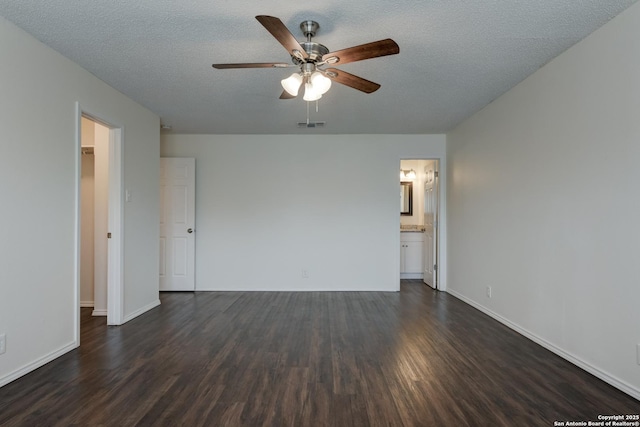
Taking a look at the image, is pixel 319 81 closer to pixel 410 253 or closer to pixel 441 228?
pixel 441 228

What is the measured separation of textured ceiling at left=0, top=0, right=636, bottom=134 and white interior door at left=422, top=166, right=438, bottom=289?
5.76ft

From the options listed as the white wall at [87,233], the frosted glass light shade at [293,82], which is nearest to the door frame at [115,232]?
the white wall at [87,233]

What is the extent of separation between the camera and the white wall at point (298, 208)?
5145 mm

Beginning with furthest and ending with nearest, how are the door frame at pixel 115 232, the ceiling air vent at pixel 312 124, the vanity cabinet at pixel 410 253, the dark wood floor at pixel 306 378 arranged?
1. the vanity cabinet at pixel 410 253
2. the ceiling air vent at pixel 312 124
3. the door frame at pixel 115 232
4. the dark wood floor at pixel 306 378

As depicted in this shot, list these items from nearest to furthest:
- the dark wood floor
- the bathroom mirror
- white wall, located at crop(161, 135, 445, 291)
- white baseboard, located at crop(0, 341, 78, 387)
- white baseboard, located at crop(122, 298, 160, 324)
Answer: the dark wood floor
white baseboard, located at crop(0, 341, 78, 387)
white baseboard, located at crop(122, 298, 160, 324)
white wall, located at crop(161, 135, 445, 291)
the bathroom mirror

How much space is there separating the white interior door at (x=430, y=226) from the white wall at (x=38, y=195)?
4477 millimetres

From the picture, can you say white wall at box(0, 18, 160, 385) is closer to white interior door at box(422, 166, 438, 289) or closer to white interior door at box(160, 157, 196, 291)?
white interior door at box(160, 157, 196, 291)

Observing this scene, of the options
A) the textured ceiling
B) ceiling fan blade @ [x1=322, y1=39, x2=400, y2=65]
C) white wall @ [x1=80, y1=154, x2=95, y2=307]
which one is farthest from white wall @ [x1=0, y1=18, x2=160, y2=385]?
ceiling fan blade @ [x1=322, y1=39, x2=400, y2=65]

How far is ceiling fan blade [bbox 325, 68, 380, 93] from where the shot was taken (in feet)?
7.58

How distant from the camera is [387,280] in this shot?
16.9 feet

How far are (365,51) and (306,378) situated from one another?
6.96 feet

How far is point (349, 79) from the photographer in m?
2.40

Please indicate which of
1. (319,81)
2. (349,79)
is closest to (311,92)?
(319,81)

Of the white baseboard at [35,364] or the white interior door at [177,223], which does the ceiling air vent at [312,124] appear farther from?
the white baseboard at [35,364]
